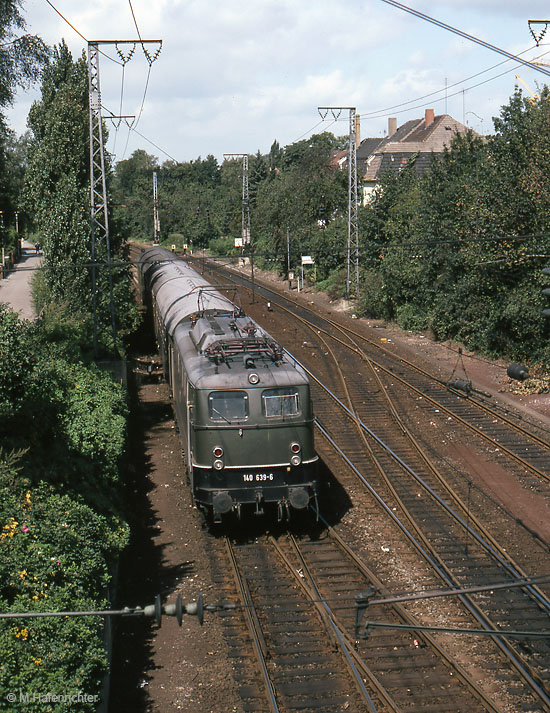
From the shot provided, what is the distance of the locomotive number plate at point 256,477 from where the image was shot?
12.6 metres

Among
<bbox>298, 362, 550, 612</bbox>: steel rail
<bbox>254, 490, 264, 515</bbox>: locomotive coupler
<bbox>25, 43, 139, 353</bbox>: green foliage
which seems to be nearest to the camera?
<bbox>298, 362, 550, 612</bbox>: steel rail

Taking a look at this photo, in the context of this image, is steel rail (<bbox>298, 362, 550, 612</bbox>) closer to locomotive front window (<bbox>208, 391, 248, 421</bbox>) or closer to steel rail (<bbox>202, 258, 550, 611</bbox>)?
steel rail (<bbox>202, 258, 550, 611</bbox>)

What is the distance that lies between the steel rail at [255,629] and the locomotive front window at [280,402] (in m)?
2.73

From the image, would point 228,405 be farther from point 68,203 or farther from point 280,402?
point 68,203

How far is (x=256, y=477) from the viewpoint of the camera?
12.6 m

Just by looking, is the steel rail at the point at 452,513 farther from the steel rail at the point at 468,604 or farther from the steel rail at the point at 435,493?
the steel rail at the point at 468,604

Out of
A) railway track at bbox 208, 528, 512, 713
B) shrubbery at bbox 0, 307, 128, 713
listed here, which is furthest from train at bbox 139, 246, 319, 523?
shrubbery at bbox 0, 307, 128, 713

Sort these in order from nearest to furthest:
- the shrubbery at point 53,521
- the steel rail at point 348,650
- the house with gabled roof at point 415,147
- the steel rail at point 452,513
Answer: the shrubbery at point 53,521 < the steel rail at point 348,650 < the steel rail at point 452,513 < the house with gabled roof at point 415,147

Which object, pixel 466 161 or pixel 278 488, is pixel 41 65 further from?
pixel 466 161

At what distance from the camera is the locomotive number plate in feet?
41.4

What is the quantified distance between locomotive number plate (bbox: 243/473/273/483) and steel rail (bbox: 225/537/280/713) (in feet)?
4.79

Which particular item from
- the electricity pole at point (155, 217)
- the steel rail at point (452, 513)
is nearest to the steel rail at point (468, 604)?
the steel rail at point (452, 513)

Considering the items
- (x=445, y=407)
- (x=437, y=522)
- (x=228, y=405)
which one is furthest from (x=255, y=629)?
(x=445, y=407)

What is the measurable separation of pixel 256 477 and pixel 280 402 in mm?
1400
